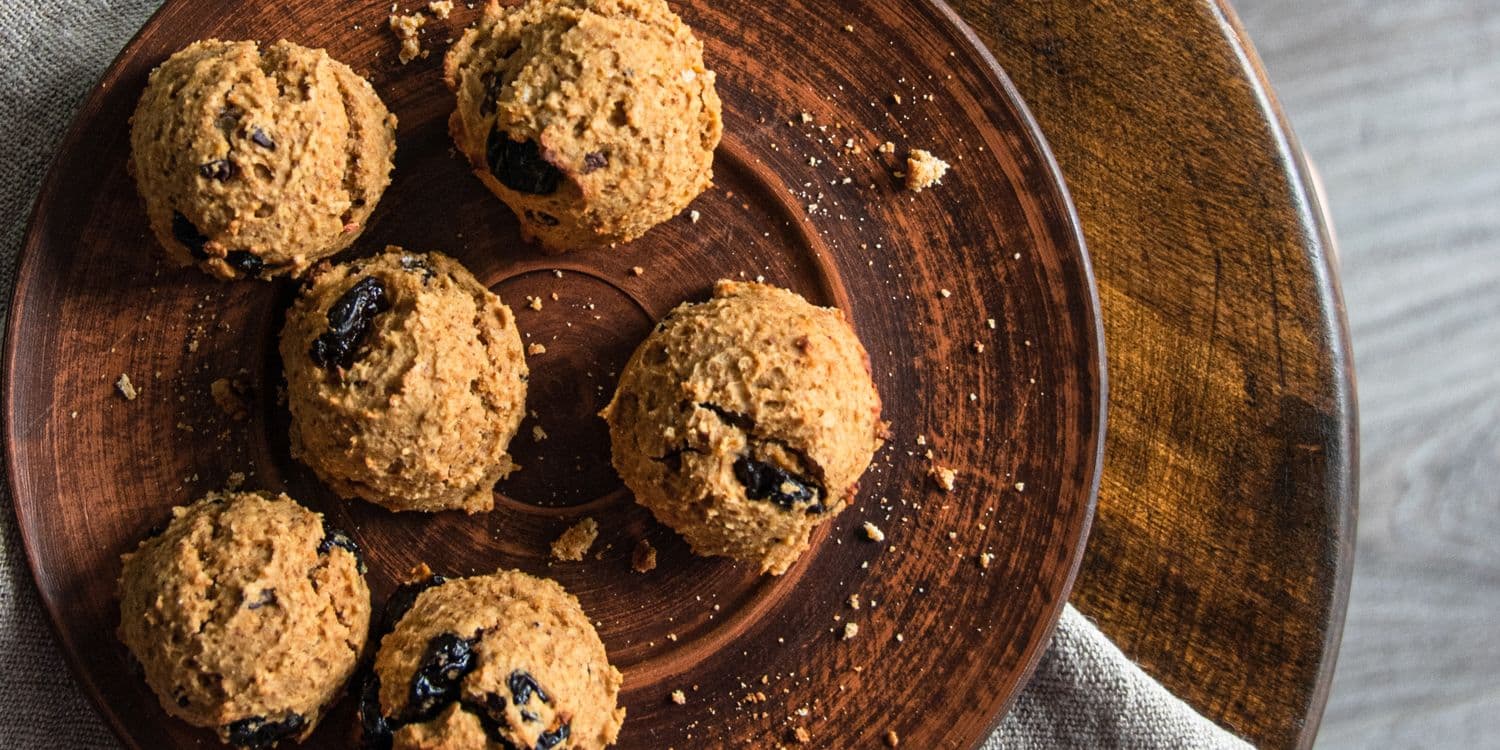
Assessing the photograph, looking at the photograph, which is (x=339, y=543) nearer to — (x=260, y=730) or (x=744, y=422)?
(x=260, y=730)

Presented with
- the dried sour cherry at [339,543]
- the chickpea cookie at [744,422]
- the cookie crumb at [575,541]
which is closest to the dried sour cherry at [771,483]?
the chickpea cookie at [744,422]

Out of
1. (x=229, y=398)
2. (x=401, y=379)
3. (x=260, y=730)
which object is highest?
(x=401, y=379)

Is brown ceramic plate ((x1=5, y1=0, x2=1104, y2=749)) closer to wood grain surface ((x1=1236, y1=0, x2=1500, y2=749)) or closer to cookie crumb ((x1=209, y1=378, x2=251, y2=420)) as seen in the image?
cookie crumb ((x1=209, y1=378, x2=251, y2=420))

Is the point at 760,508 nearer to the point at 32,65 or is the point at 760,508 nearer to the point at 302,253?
the point at 302,253

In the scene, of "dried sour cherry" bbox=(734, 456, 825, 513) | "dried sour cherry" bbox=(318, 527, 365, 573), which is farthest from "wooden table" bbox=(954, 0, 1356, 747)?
"dried sour cherry" bbox=(318, 527, 365, 573)

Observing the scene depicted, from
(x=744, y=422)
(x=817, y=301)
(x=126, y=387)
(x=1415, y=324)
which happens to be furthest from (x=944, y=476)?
(x=1415, y=324)

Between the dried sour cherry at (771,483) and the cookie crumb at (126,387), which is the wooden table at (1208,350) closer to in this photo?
the dried sour cherry at (771,483)
